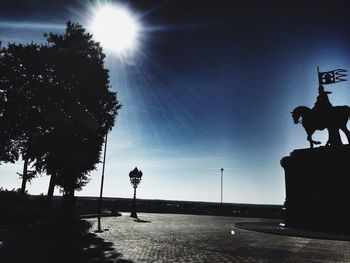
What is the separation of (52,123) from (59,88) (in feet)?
10.3

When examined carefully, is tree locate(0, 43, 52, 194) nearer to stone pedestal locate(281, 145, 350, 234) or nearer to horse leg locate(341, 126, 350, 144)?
stone pedestal locate(281, 145, 350, 234)

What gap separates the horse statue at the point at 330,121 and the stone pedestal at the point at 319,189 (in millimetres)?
1206

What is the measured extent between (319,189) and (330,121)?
14.0 ft

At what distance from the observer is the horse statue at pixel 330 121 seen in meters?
20.1

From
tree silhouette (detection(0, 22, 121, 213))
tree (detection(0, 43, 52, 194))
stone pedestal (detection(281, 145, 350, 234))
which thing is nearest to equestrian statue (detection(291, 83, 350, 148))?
stone pedestal (detection(281, 145, 350, 234))

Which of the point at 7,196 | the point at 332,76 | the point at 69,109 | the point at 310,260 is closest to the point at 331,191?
the point at 332,76

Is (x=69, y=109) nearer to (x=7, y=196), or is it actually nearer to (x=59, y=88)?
(x=59, y=88)

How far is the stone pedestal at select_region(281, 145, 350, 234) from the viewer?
60.6ft

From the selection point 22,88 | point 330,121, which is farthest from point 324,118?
point 22,88

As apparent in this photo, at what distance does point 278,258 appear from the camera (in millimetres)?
10875

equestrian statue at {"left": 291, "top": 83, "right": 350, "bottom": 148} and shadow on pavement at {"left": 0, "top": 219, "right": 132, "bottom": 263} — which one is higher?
equestrian statue at {"left": 291, "top": 83, "right": 350, "bottom": 148}

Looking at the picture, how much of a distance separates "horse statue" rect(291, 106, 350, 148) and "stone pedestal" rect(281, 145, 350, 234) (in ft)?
3.96

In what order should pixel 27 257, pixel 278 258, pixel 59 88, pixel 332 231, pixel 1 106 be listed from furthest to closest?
pixel 59 88
pixel 1 106
pixel 332 231
pixel 278 258
pixel 27 257

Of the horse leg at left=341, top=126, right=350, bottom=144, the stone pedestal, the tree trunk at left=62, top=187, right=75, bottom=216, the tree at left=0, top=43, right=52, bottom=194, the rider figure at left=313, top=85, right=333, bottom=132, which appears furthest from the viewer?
the tree trunk at left=62, top=187, right=75, bottom=216
